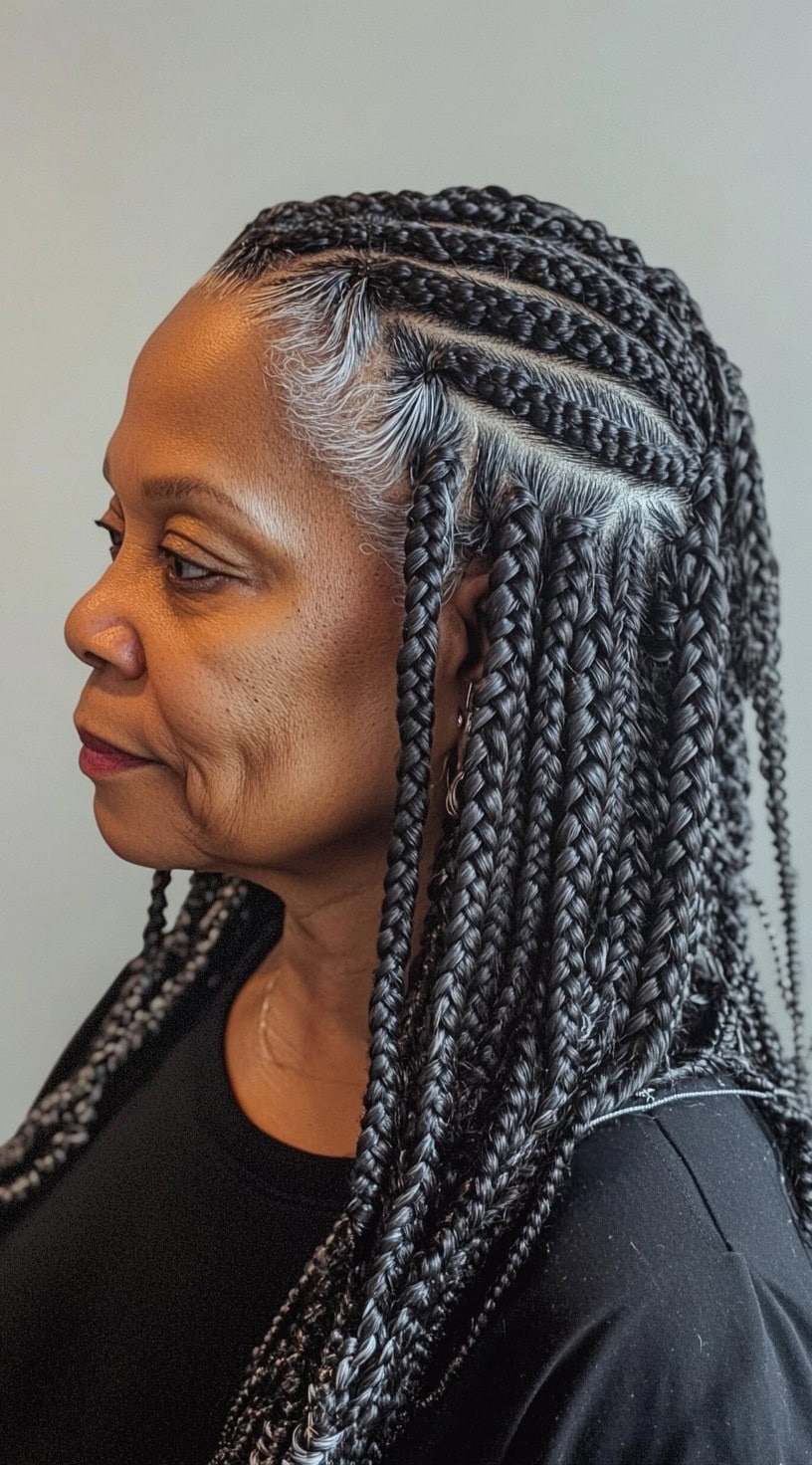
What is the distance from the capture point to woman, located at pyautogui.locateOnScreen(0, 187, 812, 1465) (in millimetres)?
741

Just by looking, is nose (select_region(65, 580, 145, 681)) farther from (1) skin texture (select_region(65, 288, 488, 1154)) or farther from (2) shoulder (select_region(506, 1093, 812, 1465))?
(2) shoulder (select_region(506, 1093, 812, 1465))

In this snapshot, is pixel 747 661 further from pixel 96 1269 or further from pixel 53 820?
pixel 53 820

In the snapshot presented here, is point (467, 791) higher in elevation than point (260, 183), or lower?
lower

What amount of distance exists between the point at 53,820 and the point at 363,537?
0.74 m

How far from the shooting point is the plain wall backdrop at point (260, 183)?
1.17 meters

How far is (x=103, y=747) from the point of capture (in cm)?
87

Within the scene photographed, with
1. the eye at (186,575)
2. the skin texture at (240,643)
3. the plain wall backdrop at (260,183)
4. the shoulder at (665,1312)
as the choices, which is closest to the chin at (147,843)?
the skin texture at (240,643)

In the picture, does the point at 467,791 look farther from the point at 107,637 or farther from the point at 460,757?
the point at 107,637

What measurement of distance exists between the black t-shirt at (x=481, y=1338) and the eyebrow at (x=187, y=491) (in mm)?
427

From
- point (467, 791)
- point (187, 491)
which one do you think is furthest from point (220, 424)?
point (467, 791)

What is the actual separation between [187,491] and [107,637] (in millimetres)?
106

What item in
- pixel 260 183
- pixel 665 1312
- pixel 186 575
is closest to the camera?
pixel 665 1312

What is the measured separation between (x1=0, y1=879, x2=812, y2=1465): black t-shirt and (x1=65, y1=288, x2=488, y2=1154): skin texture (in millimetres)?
226

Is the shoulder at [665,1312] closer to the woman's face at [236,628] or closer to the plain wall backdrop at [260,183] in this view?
the woman's face at [236,628]
